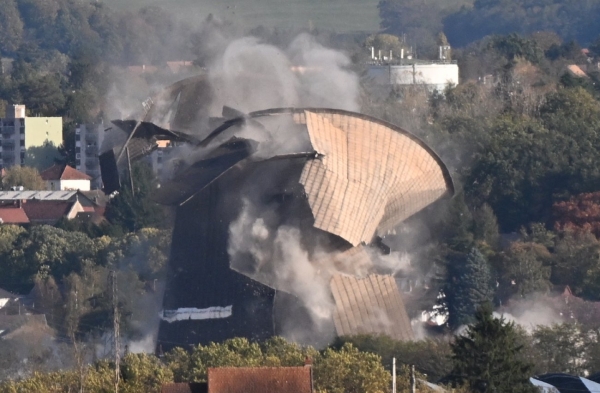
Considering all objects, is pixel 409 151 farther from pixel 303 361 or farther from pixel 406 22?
pixel 406 22

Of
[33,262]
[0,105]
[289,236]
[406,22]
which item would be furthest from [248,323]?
[406,22]

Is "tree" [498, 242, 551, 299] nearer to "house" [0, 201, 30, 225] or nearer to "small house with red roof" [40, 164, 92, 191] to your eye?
"house" [0, 201, 30, 225]

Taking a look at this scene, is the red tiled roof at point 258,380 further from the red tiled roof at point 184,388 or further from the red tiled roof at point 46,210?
the red tiled roof at point 46,210

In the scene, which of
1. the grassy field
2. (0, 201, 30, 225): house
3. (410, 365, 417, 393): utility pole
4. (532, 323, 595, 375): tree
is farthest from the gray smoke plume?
the grassy field

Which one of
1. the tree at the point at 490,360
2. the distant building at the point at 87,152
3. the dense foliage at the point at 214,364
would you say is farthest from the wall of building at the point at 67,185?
the tree at the point at 490,360

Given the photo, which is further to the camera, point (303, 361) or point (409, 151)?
point (409, 151)

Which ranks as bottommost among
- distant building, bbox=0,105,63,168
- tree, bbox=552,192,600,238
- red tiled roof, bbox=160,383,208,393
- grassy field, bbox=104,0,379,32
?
red tiled roof, bbox=160,383,208,393

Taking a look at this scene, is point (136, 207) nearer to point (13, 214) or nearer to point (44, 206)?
point (13, 214)
